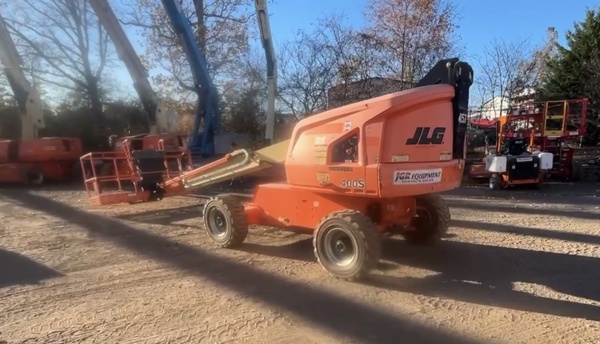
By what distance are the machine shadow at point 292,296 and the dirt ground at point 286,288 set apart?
0.06ft

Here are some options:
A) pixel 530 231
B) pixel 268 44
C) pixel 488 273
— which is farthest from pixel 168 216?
pixel 268 44

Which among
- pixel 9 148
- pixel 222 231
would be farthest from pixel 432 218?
pixel 9 148

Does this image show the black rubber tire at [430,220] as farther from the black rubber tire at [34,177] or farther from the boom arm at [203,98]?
the black rubber tire at [34,177]

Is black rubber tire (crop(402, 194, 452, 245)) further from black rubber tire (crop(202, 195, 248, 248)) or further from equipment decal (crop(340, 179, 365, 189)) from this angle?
black rubber tire (crop(202, 195, 248, 248))

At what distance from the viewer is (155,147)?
1406cm

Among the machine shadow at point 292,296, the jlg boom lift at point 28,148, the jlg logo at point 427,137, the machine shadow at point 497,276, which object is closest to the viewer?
the machine shadow at point 292,296

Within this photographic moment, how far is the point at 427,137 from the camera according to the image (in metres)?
5.54

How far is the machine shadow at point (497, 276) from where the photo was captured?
4.82 m

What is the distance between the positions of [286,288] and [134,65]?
39.9 ft

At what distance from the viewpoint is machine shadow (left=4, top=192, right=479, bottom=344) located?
4129 millimetres

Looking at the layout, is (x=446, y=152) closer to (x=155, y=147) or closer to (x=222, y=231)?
(x=222, y=231)

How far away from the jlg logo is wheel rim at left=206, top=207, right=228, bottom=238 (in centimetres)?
307

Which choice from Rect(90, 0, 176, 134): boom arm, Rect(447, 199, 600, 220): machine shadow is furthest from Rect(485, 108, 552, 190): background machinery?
Rect(90, 0, 176, 134): boom arm

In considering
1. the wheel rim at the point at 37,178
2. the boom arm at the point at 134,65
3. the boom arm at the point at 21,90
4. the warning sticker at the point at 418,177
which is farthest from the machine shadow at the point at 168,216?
the boom arm at the point at 21,90
